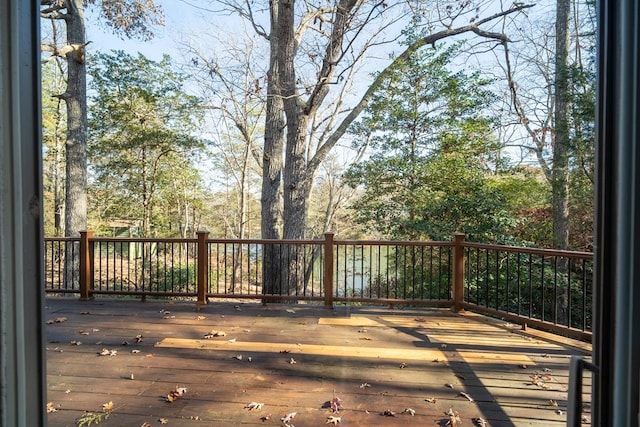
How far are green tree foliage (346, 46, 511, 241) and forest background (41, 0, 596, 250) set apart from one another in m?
0.02

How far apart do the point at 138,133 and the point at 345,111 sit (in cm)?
509

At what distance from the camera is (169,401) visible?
6.87 feet

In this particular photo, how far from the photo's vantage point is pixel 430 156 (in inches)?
248

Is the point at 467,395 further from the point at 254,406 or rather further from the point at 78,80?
the point at 78,80

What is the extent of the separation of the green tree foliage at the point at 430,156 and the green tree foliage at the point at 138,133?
15.6 feet

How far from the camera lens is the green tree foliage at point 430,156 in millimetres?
5820

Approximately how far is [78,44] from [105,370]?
5.63m

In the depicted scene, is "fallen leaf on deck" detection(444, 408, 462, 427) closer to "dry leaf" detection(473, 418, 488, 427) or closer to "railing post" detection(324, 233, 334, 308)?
"dry leaf" detection(473, 418, 488, 427)

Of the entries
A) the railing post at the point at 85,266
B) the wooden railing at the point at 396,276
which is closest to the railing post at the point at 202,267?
the wooden railing at the point at 396,276

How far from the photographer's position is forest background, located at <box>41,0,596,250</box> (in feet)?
18.1

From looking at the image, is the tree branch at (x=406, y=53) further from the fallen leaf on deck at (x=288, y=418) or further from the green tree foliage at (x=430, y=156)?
the fallen leaf on deck at (x=288, y=418)

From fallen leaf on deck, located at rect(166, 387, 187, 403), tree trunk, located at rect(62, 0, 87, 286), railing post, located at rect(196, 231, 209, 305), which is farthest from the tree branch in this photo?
fallen leaf on deck, located at rect(166, 387, 187, 403)
